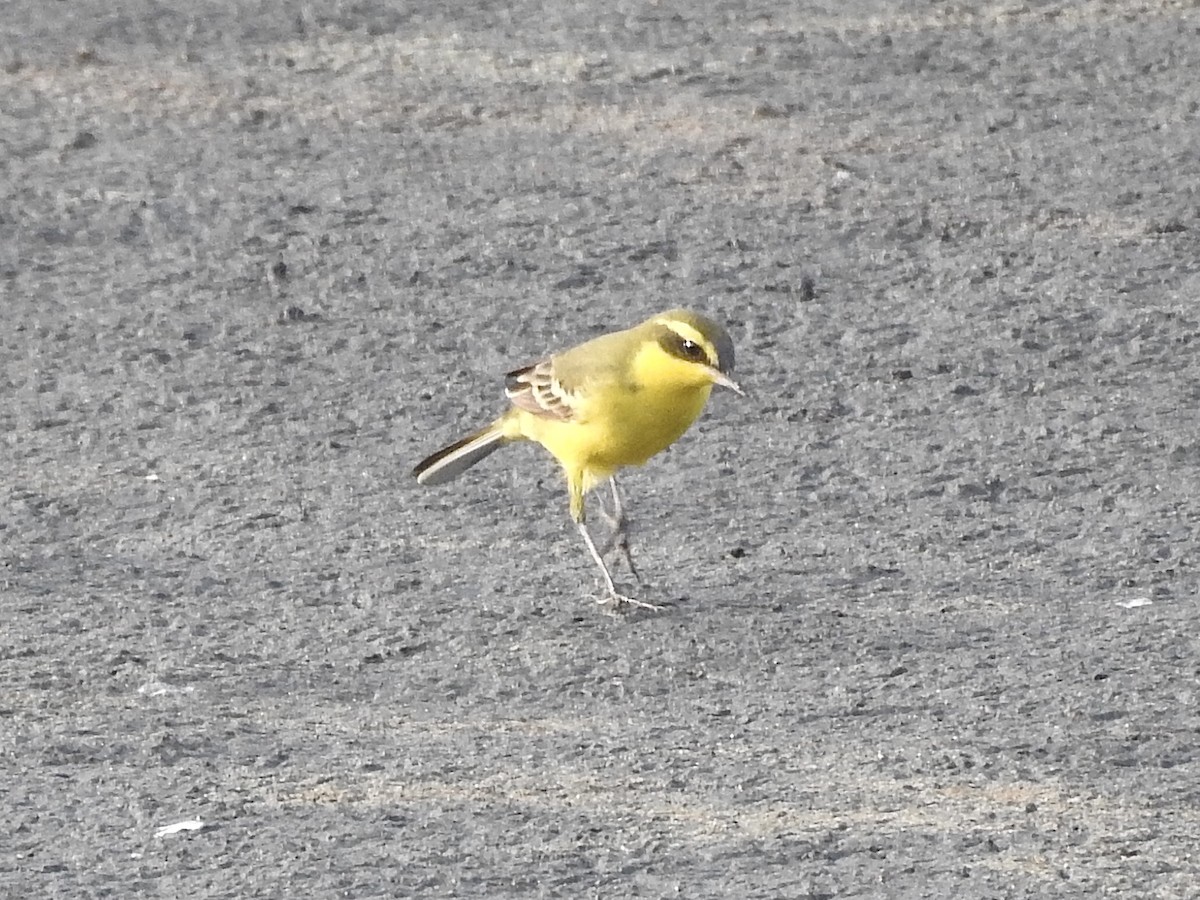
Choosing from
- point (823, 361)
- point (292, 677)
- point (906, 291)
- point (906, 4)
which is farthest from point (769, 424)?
point (906, 4)

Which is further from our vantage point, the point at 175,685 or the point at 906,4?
the point at 906,4

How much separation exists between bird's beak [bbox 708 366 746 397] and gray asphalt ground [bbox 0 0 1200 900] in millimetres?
713

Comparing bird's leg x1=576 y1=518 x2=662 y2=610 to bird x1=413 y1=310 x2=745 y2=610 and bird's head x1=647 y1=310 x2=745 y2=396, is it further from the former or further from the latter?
bird's head x1=647 y1=310 x2=745 y2=396

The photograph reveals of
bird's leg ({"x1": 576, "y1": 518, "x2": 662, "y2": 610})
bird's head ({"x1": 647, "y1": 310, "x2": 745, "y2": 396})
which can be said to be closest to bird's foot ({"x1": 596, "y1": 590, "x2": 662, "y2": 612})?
bird's leg ({"x1": 576, "y1": 518, "x2": 662, "y2": 610})

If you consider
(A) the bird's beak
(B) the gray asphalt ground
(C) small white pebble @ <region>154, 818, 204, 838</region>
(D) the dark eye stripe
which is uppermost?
(D) the dark eye stripe

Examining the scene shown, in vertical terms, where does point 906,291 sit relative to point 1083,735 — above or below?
below

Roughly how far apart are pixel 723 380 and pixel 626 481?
1.48 metres

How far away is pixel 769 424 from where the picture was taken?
894 cm

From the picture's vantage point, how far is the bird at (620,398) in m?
7.25

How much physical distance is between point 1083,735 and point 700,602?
148cm

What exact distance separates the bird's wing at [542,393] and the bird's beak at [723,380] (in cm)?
50

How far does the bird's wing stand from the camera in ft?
24.6

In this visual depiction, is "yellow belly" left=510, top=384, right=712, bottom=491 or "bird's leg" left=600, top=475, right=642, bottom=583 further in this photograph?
"bird's leg" left=600, top=475, right=642, bottom=583

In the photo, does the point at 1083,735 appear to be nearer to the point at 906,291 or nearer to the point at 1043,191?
the point at 906,291
